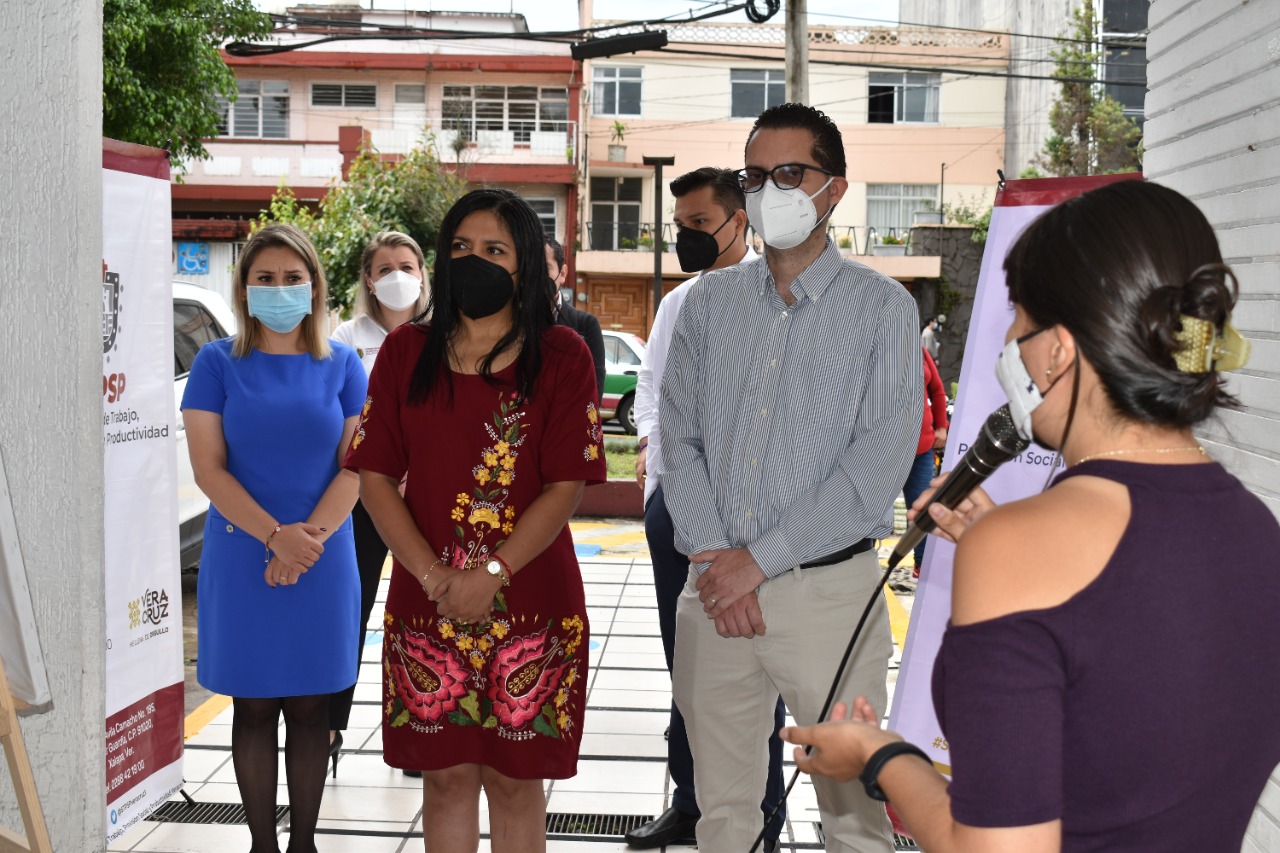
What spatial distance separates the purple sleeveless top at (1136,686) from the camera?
1.10 m

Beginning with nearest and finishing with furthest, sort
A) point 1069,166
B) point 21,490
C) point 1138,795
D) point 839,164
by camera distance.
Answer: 1. point 1138,795
2. point 21,490
3. point 839,164
4. point 1069,166

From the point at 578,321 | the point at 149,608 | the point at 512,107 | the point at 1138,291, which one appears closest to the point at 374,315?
the point at 578,321

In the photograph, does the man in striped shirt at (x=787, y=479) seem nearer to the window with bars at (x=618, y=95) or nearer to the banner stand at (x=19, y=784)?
the banner stand at (x=19, y=784)

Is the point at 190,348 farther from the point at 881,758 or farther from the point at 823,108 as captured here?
the point at 823,108

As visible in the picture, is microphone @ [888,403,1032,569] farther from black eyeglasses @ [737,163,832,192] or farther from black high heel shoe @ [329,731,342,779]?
black high heel shoe @ [329,731,342,779]

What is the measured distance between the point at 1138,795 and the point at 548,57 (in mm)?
25091

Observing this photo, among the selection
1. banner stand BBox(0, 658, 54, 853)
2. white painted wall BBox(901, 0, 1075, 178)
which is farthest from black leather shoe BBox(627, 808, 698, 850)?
white painted wall BBox(901, 0, 1075, 178)

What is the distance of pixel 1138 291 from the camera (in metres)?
1.16

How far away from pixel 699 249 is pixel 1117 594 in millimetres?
2692

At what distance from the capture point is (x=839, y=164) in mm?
2807

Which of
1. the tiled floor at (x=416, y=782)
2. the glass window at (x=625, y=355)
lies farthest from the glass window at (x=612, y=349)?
the tiled floor at (x=416, y=782)

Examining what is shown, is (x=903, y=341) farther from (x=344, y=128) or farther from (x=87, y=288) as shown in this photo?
(x=344, y=128)

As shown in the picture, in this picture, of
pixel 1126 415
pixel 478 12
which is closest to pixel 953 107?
pixel 478 12

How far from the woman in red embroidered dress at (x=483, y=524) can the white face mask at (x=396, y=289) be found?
1475 millimetres
